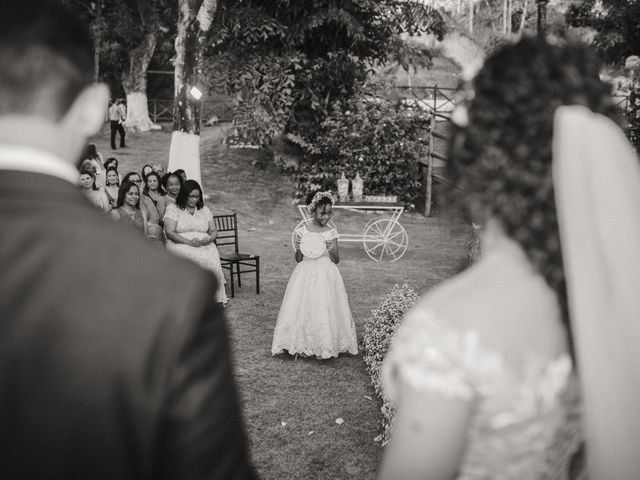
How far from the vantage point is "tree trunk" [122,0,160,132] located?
24.4 meters

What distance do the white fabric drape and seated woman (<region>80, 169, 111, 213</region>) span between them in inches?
279

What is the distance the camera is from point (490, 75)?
1.60 m

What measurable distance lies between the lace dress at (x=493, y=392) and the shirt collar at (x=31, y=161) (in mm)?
811

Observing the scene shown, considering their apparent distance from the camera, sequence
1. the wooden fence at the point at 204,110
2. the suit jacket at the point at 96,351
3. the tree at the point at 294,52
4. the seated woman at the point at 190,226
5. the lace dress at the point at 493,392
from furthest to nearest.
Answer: the wooden fence at the point at 204,110 < the tree at the point at 294,52 < the seated woman at the point at 190,226 < the lace dress at the point at 493,392 < the suit jacket at the point at 96,351

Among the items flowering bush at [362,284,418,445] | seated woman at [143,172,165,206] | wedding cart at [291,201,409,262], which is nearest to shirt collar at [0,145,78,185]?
flowering bush at [362,284,418,445]

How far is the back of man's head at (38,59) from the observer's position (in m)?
1.20

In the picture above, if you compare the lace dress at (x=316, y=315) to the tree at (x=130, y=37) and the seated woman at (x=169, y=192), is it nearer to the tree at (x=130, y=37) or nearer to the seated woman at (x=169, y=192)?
the seated woman at (x=169, y=192)

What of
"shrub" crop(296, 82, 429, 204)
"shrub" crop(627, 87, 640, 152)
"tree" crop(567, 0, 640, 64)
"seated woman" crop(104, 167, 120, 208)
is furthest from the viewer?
"tree" crop(567, 0, 640, 64)

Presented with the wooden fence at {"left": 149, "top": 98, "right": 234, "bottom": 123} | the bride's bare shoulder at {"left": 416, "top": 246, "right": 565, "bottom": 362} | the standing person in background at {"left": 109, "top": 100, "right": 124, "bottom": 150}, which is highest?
the wooden fence at {"left": 149, "top": 98, "right": 234, "bottom": 123}

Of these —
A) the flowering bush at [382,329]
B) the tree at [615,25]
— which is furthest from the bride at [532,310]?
the tree at [615,25]

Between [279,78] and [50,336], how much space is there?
16592 mm

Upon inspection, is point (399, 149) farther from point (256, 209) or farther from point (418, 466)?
point (418, 466)

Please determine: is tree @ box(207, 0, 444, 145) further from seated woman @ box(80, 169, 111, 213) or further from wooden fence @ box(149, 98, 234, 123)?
wooden fence @ box(149, 98, 234, 123)

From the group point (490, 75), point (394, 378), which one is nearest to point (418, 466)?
point (394, 378)
